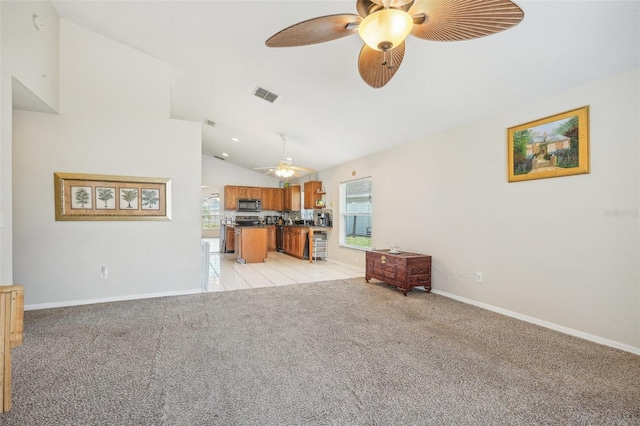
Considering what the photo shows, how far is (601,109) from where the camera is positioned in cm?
275

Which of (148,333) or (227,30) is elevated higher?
(227,30)

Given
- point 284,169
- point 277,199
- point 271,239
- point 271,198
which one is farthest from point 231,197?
point 284,169

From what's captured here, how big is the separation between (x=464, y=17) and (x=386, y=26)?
449 millimetres

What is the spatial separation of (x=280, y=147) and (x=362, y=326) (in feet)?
15.4

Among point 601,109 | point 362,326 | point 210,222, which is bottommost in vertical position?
point 362,326

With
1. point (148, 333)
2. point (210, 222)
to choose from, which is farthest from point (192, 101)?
point (210, 222)

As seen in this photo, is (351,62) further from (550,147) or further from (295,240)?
(295,240)

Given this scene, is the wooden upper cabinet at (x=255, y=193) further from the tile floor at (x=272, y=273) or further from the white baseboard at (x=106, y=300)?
the white baseboard at (x=106, y=300)

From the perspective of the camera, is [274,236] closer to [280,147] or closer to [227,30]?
[280,147]

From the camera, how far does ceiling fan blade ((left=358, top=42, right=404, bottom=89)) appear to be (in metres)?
2.00

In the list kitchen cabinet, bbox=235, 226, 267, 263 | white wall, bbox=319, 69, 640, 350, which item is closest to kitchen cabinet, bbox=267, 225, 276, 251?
kitchen cabinet, bbox=235, 226, 267, 263

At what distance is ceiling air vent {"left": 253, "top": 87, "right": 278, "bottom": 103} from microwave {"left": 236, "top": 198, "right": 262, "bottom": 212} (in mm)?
5405

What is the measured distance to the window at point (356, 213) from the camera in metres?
6.41

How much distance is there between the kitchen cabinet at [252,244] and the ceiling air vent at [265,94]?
345 centimetres
